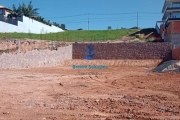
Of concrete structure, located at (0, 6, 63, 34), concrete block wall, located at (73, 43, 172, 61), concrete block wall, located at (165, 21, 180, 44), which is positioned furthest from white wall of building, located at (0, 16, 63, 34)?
concrete block wall, located at (165, 21, 180, 44)

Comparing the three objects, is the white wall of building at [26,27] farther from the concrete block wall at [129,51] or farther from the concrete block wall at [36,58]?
the concrete block wall at [129,51]

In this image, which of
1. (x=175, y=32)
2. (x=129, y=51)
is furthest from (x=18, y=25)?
(x=175, y=32)

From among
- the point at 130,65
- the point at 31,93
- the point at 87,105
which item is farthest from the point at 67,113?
the point at 130,65

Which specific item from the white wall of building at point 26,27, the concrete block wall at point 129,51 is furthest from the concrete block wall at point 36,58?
the white wall of building at point 26,27

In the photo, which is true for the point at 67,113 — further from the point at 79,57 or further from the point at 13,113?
the point at 79,57

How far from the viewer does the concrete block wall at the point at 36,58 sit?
18.5 meters

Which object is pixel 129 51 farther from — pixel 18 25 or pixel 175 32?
pixel 18 25

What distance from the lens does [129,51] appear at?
89.5ft

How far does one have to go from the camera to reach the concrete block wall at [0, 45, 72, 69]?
18.5 m

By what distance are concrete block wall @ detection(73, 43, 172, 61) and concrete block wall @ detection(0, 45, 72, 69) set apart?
165 cm

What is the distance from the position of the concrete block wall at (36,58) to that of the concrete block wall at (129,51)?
1.65m

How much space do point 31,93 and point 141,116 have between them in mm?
4928

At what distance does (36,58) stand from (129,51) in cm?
1165

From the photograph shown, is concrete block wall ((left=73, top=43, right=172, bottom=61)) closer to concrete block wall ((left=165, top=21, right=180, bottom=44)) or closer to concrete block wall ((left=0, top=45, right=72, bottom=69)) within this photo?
concrete block wall ((left=165, top=21, right=180, bottom=44))
